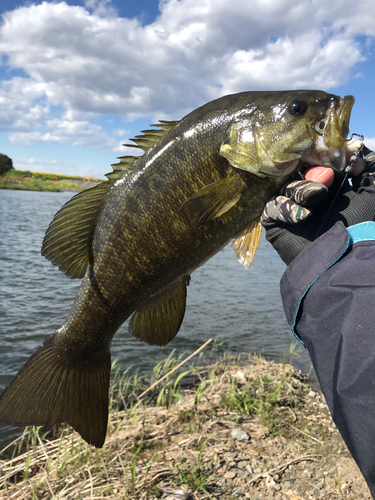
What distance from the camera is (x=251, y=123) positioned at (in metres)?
2.23

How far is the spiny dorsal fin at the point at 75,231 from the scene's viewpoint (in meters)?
2.37

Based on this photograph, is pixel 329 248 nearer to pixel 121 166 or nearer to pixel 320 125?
pixel 320 125

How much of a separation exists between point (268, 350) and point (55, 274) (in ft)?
28.6

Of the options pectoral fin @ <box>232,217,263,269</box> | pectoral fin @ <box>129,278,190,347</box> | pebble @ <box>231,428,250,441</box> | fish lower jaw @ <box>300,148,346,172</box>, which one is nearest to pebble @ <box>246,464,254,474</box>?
pebble @ <box>231,428,250,441</box>

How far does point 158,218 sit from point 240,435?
3006 millimetres

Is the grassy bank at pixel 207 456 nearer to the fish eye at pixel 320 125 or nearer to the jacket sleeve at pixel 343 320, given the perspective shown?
the jacket sleeve at pixel 343 320

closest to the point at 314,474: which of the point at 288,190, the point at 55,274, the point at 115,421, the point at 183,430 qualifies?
the point at 183,430

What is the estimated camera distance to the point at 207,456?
3.83 metres

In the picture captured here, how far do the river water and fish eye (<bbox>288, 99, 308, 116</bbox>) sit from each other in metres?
5.27

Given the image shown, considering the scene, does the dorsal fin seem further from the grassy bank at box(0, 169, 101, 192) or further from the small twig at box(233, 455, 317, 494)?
the grassy bank at box(0, 169, 101, 192)

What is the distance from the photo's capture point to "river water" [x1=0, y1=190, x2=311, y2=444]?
7727 mm

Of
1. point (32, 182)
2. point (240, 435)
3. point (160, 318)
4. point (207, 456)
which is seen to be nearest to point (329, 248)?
point (160, 318)

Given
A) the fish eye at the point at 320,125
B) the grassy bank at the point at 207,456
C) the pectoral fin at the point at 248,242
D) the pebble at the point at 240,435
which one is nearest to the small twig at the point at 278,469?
the grassy bank at the point at 207,456

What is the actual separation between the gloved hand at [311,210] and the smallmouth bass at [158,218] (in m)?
0.14
